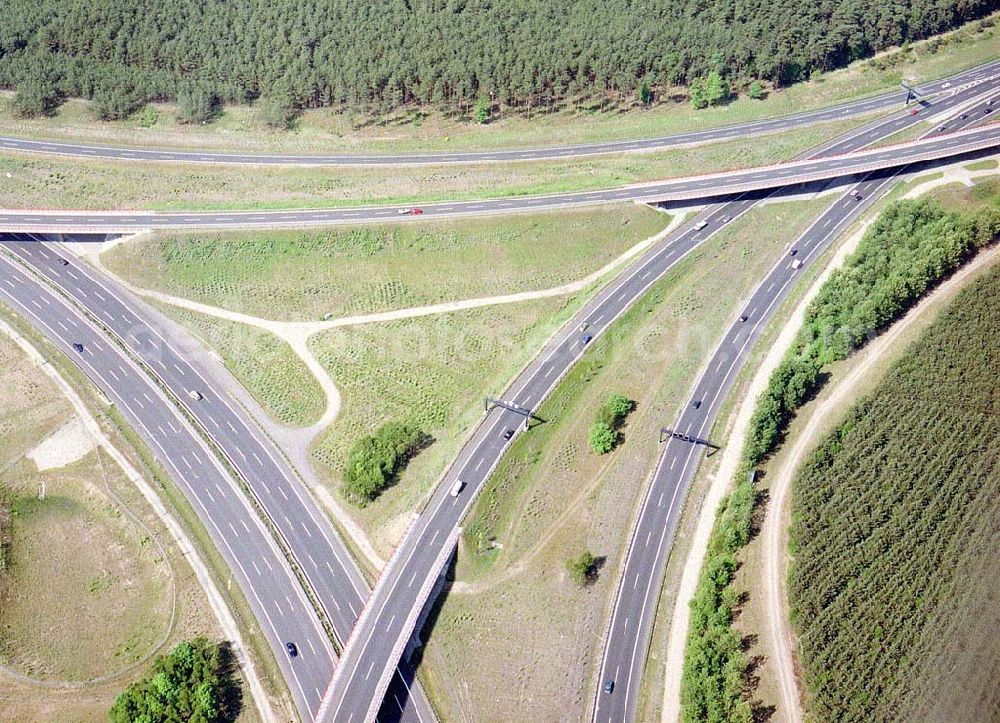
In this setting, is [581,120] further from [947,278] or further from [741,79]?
[947,278]

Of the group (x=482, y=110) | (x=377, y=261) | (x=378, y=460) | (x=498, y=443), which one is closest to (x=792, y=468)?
(x=498, y=443)

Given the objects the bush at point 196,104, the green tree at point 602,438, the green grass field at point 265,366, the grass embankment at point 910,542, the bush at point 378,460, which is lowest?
the grass embankment at point 910,542

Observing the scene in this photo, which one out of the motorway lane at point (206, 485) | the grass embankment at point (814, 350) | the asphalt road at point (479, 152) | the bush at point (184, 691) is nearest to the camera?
the bush at point (184, 691)

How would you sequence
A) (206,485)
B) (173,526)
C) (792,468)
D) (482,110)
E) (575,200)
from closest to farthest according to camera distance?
1. (173,526)
2. (792,468)
3. (206,485)
4. (575,200)
5. (482,110)

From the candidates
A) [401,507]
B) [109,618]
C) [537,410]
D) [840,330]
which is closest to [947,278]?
[840,330]

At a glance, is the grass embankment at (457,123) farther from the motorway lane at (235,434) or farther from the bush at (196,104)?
the motorway lane at (235,434)

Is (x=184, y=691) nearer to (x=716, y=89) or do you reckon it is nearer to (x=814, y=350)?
(x=814, y=350)

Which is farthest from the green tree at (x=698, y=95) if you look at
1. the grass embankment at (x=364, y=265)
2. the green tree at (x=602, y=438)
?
the green tree at (x=602, y=438)

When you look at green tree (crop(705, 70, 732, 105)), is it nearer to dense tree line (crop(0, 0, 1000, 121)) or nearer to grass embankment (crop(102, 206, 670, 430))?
dense tree line (crop(0, 0, 1000, 121))
